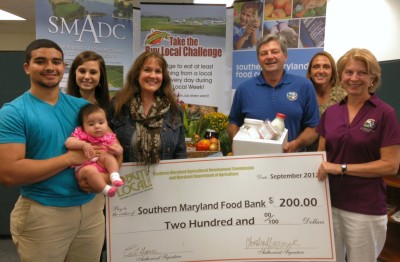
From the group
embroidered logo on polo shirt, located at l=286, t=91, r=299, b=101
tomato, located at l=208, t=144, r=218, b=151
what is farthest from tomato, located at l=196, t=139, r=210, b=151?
embroidered logo on polo shirt, located at l=286, t=91, r=299, b=101

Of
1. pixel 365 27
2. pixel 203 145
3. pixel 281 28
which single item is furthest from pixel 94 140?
pixel 365 27

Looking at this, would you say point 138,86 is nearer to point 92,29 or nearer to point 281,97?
point 281,97

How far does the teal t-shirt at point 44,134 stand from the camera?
5.08ft

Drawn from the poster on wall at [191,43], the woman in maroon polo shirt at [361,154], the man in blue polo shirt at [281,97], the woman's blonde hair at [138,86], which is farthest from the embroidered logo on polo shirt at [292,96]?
the poster on wall at [191,43]

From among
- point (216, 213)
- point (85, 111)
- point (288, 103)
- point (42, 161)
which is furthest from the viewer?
point (288, 103)

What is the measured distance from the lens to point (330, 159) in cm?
197

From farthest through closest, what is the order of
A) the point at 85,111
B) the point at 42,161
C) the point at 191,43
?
the point at 191,43 < the point at 85,111 < the point at 42,161

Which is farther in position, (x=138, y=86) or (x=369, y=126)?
(x=138, y=86)

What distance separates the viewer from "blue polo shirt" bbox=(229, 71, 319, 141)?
7.45 ft

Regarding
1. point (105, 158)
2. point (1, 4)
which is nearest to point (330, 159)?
point (105, 158)

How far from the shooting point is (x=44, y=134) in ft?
5.34

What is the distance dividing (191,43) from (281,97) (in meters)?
2.17

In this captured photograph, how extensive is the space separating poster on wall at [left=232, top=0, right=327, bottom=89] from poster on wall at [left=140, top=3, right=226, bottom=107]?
0.62ft

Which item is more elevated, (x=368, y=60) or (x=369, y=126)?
(x=368, y=60)
